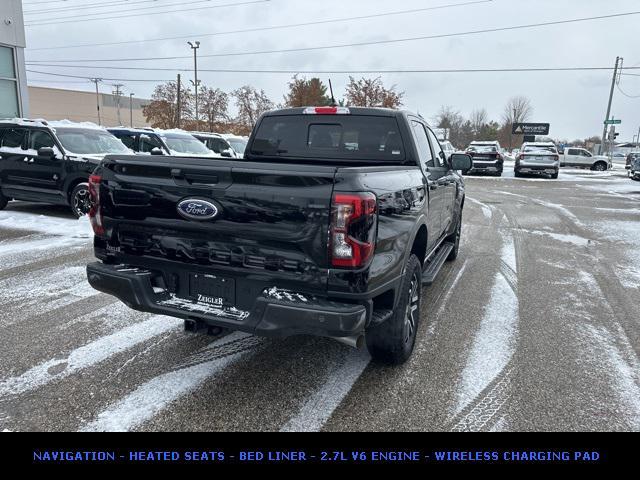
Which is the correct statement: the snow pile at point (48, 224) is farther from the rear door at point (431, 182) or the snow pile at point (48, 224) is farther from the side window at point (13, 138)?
the rear door at point (431, 182)

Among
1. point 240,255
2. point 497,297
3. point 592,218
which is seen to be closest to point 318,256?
point 240,255

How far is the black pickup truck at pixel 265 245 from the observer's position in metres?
2.64

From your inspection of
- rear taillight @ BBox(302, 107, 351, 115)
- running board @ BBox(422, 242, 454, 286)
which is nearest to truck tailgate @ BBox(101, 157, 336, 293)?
rear taillight @ BBox(302, 107, 351, 115)

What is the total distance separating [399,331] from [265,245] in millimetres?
1226

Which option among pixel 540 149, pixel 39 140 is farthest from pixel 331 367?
pixel 540 149

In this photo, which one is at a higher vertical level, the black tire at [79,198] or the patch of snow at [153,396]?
the black tire at [79,198]

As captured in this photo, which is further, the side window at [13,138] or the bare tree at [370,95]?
the bare tree at [370,95]

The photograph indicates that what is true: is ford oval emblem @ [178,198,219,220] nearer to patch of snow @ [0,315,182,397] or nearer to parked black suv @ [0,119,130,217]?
patch of snow @ [0,315,182,397]

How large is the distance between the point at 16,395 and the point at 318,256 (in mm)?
2231

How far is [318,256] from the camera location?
2684 mm

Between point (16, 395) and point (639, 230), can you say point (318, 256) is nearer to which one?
point (16, 395)

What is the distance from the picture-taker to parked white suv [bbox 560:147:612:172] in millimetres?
36312

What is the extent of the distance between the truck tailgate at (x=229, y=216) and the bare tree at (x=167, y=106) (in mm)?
43285

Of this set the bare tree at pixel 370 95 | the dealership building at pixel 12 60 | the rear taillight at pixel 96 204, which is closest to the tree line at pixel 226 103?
the bare tree at pixel 370 95
